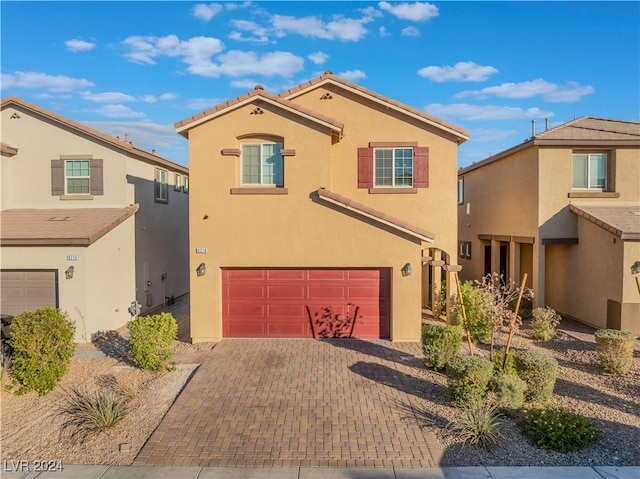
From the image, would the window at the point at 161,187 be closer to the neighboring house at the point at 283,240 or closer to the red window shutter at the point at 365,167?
the neighboring house at the point at 283,240

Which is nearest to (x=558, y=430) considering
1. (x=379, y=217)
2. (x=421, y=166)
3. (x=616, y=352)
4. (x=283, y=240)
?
(x=616, y=352)

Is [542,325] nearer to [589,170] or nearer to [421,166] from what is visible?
[421,166]

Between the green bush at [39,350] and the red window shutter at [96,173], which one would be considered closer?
the green bush at [39,350]

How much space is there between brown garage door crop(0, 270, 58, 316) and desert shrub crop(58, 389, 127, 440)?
5.79 metres

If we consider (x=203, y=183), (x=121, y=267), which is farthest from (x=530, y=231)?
(x=121, y=267)

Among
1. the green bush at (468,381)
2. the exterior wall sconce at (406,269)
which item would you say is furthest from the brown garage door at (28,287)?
the green bush at (468,381)

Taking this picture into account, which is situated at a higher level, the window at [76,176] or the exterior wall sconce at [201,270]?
the window at [76,176]

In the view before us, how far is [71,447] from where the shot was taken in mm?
7312

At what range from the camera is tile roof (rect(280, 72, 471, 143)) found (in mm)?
14461

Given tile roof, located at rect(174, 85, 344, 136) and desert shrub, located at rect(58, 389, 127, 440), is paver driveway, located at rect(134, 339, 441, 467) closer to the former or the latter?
desert shrub, located at rect(58, 389, 127, 440)

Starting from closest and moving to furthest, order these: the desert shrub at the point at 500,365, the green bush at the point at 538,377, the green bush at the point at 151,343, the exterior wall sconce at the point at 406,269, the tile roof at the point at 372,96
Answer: the green bush at the point at 538,377 → the desert shrub at the point at 500,365 → the green bush at the point at 151,343 → the exterior wall sconce at the point at 406,269 → the tile roof at the point at 372,96

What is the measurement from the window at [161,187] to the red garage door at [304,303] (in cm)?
712

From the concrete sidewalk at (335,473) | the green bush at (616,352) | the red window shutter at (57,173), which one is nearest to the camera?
the concrete sidewalk at (335,473)

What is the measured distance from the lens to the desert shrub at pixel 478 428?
279 inches
